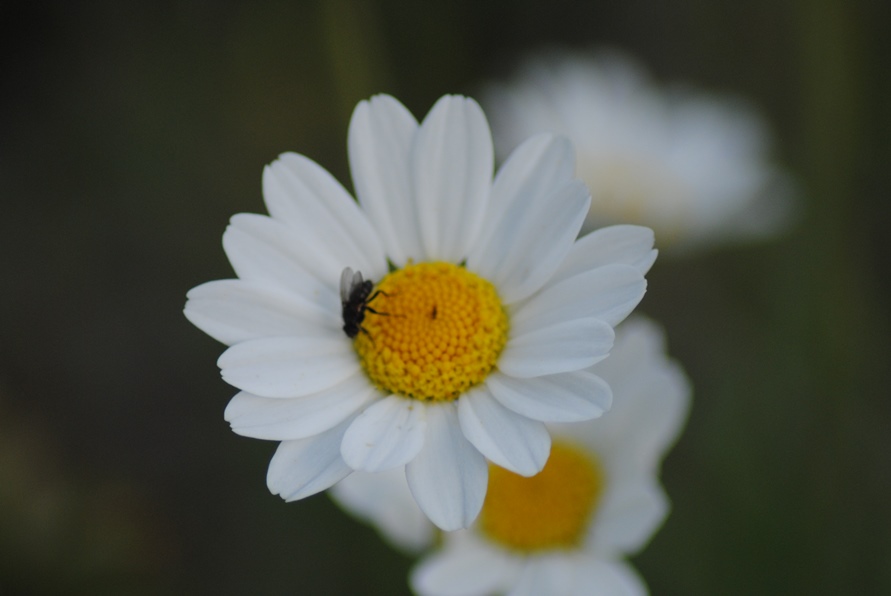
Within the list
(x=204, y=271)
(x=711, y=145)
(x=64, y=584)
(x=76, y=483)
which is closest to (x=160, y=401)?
(x=204, y=271)

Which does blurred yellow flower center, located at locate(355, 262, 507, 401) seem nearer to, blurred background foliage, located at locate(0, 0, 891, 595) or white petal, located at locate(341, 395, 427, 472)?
white petal, located at locate(341, 395, 427, 472)

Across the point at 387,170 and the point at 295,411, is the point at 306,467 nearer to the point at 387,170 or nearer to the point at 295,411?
the point at 295,411

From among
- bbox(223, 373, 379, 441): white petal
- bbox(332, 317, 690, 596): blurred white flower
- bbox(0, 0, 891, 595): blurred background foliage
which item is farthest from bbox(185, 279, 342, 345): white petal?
bbox(0, 0, 891, 595): blurred background foliage

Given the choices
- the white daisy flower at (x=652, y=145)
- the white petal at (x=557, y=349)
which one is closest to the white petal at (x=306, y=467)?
the white petal at (x=557, y=349)

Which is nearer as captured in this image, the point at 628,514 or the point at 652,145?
the point at 628,514

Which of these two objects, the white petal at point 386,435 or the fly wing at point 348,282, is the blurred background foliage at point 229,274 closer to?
the fly wing at point 348,282

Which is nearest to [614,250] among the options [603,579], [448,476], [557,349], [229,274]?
[557,349]

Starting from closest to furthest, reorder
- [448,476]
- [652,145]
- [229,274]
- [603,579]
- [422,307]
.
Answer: [448,476] < [422,307] < [603,579] < [229,274] < [652,145]

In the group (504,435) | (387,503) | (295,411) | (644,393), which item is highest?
(295,411)
